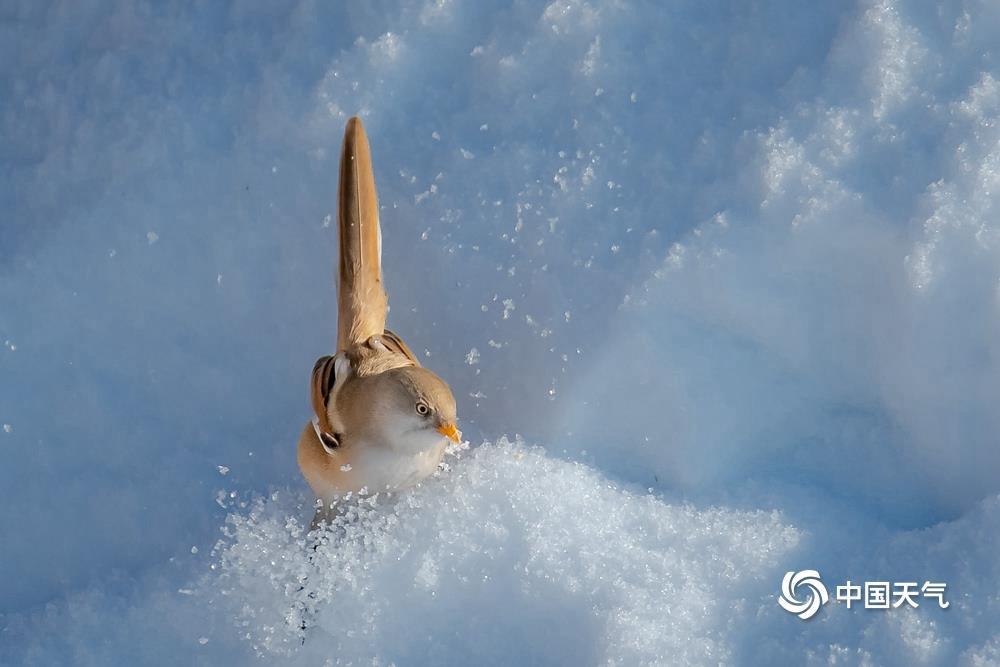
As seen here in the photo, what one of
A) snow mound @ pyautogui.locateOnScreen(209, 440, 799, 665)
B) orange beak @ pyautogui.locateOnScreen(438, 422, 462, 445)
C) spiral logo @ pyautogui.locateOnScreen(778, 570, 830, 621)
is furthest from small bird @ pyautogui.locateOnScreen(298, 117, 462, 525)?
spiral logo @ pyautogui.locateOnScreen(778, 570, 830, 621)

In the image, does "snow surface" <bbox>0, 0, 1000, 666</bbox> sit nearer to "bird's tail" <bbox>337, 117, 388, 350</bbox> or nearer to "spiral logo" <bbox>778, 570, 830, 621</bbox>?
"spiral logo" <bbox>778, 570, 830, 621</bbox>

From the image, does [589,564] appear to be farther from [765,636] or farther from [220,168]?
[220,168]

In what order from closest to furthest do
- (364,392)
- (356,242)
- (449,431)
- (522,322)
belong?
(449,431)
(364,392)
(356,242)
(522,322)

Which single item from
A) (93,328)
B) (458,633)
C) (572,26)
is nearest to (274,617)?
Result: (458,633)

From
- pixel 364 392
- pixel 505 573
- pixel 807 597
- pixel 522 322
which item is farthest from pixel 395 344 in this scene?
pixel 807 597

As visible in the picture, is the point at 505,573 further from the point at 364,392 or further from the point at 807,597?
the point at 807,597

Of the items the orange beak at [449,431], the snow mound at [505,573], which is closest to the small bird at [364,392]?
the orange beak at [449,431]
